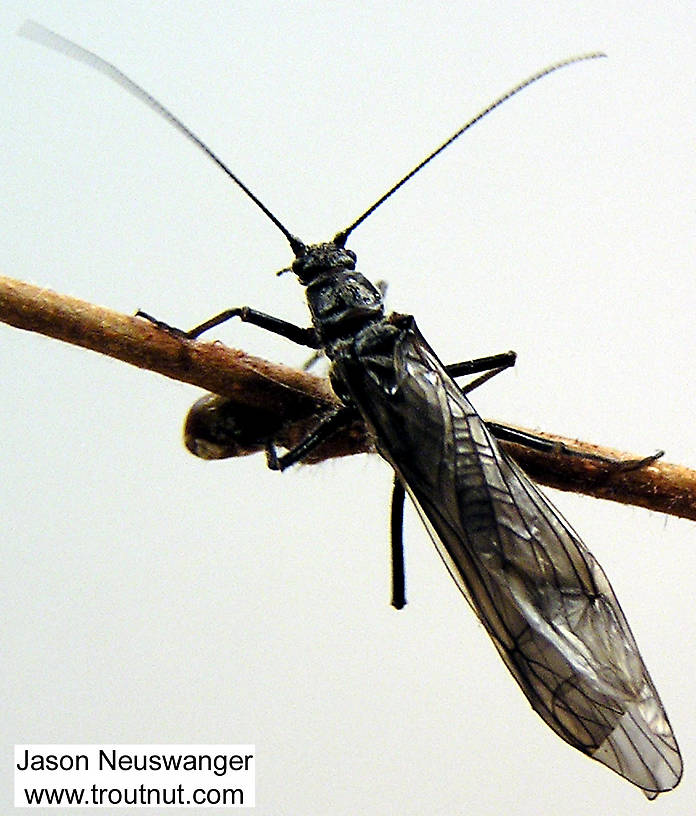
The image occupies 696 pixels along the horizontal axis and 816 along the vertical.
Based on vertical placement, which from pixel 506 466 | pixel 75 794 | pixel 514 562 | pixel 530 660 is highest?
pixel 506 466

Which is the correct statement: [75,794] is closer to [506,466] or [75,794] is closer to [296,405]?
[296,405]

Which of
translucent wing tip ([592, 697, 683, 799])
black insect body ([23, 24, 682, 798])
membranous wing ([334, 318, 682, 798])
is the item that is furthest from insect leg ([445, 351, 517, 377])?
translucent wing tip ([592, 697, 683, 799])

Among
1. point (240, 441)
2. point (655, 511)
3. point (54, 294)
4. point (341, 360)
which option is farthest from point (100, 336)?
point (655, 511)

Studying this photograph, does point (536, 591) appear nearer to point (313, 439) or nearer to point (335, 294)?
point (313, 439)

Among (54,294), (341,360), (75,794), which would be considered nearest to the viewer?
(54,294)

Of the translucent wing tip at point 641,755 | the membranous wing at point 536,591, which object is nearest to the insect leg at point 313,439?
the membranous wing at point 536,591

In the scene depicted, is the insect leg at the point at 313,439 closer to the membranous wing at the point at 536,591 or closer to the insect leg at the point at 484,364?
the membranous wing at the point at 536,591

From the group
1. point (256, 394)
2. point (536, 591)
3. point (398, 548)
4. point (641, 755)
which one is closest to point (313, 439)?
point (256, 394)
